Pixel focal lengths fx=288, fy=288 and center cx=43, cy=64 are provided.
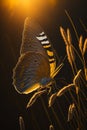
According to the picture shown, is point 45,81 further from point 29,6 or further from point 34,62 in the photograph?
point 29,6

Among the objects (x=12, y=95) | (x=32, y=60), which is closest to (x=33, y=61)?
(x=32, y=60)

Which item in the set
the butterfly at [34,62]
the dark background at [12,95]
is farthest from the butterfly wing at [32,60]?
the dark background at [12,95]

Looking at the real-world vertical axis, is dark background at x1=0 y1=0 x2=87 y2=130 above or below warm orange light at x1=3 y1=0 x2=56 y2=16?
below

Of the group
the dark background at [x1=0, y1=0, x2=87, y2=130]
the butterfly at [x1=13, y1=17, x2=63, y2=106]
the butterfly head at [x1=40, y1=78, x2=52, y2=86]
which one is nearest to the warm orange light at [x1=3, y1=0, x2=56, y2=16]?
the dark background at [x1=0, y1=0, x2=87, y2=130]

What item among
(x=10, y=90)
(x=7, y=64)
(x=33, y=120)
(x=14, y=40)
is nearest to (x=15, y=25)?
(x=14, y=40)

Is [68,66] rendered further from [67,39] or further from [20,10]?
[67,39]

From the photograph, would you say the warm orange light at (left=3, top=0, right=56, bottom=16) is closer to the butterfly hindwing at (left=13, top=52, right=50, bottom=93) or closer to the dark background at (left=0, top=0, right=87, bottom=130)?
the dark background at (left=0, top=0, right=87, bottom=130)

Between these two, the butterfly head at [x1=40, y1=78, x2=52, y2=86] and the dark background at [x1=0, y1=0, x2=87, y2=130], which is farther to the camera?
the dark background at [x1=0, y1=0, x2=87, y2=130]

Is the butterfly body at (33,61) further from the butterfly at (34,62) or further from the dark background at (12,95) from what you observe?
the dark background at (12,95)

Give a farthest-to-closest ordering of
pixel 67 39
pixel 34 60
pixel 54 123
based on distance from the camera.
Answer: pixel 54 123 → pixel 34 60 → pixel 67 39
